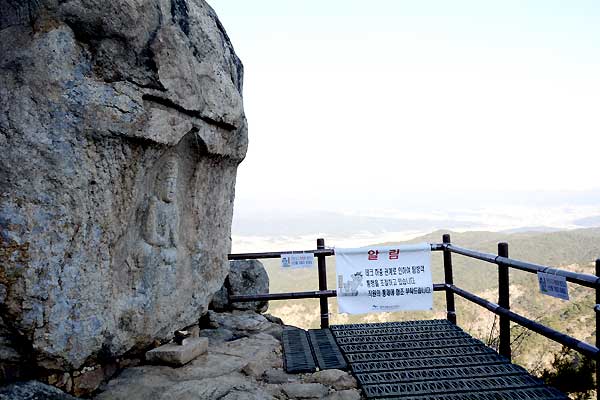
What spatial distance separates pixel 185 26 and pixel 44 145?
5.47 feet

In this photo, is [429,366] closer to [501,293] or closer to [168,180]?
[501,293]

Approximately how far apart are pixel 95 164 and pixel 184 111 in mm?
1005

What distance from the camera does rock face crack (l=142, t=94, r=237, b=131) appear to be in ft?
12.2

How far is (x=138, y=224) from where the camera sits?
401 cm

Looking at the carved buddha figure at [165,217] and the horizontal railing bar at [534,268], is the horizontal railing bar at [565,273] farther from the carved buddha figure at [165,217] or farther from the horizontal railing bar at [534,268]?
the carved buddha figure at [165,217]

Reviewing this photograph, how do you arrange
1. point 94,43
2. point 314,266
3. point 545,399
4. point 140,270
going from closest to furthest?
point 94,43 → point 545,399 → point 140,270 → point 314,266

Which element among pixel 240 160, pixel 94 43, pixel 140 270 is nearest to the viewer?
pixel 94 43

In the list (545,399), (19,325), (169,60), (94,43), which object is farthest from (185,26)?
(545,399)

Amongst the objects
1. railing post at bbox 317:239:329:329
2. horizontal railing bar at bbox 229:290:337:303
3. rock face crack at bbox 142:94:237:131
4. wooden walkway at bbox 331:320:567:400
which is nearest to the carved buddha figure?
rock face crack at bbox 142:94:237:131

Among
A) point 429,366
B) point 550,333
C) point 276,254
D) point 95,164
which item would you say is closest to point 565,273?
point 550,333

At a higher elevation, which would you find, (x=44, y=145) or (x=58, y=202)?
(x=44, y=145)

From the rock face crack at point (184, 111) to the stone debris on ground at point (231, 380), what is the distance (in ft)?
7.25

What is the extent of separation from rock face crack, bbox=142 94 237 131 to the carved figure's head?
45cm

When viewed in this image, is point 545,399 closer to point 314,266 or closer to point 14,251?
point 314,266
